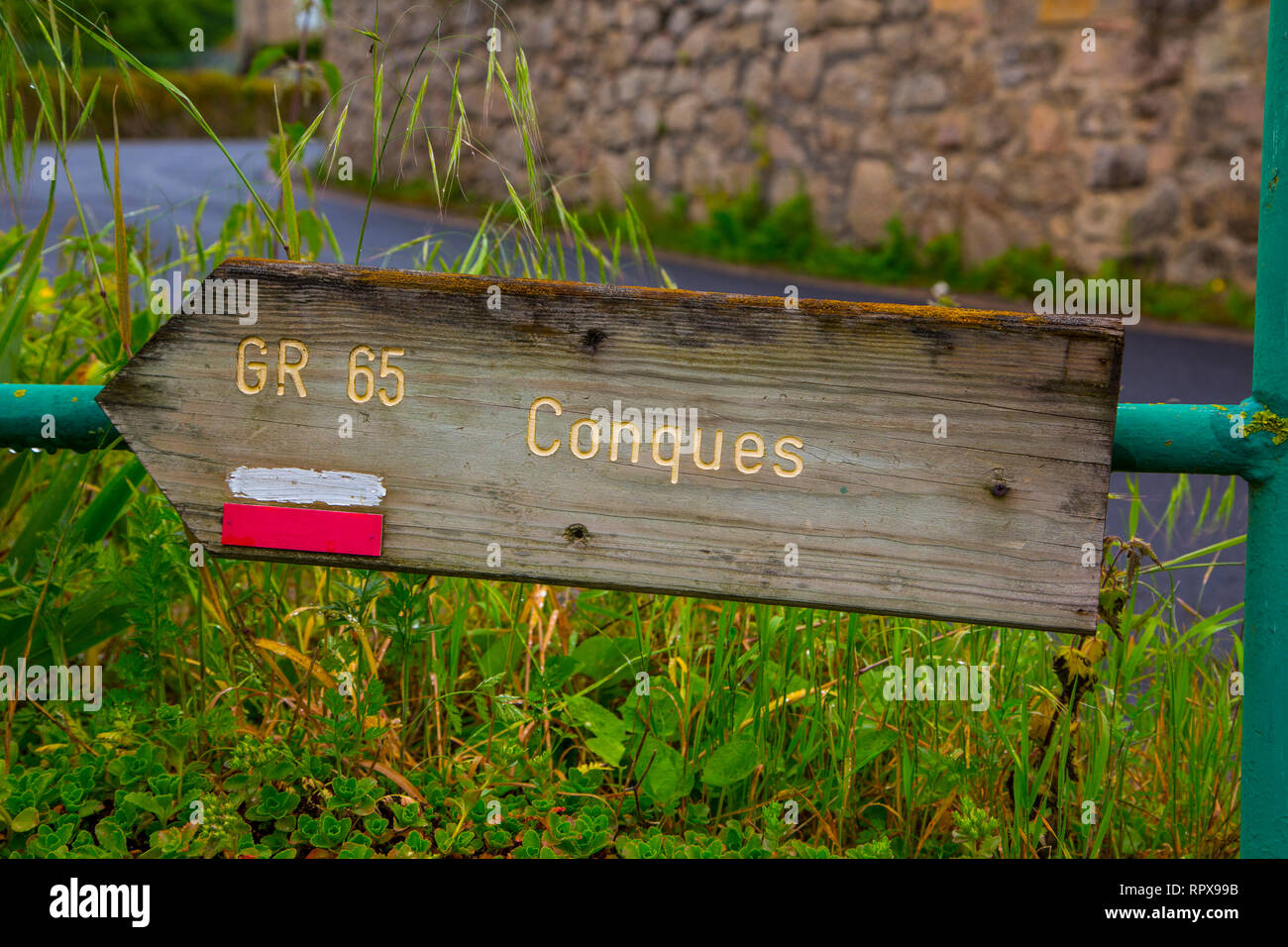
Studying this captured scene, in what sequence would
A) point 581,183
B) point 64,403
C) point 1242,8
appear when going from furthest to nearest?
point 581,183 < point 1242,8 < point 64,403

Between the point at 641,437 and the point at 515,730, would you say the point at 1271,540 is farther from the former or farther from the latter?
the point at 515,730

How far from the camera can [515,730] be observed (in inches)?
63.5

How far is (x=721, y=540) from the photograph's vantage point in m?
1.09

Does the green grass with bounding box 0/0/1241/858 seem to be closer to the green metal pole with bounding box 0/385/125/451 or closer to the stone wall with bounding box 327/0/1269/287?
the green metal pole with bounding box 0/385/125/451

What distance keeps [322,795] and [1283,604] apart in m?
1.15

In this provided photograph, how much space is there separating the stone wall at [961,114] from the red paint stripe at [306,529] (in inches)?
146

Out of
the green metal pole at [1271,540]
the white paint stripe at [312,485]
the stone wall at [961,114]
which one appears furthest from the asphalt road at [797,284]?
the white paint stripe at [312,485]

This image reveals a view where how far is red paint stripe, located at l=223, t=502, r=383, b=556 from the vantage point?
3.74 ft

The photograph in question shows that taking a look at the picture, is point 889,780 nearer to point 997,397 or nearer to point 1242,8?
point 997,397

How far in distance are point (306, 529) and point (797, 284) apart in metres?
4.73

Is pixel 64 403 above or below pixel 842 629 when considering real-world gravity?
above

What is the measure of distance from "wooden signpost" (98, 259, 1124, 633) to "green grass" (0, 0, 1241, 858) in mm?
321

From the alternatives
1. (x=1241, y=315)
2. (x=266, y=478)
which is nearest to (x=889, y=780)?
(x=266, y=478)

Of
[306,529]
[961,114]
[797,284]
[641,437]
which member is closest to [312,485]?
[306,529]
